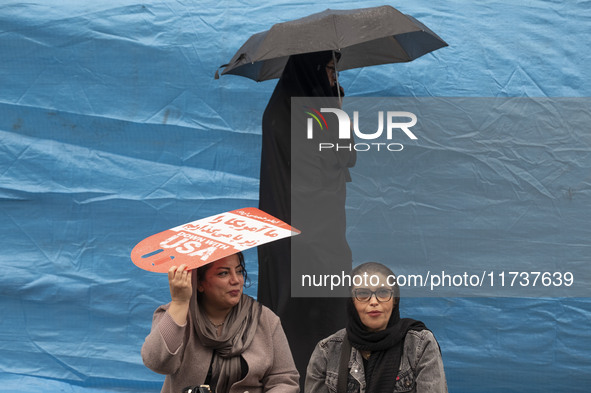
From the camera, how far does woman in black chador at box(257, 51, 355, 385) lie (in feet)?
11.4

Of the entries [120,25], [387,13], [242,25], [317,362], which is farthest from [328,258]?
[120,25]

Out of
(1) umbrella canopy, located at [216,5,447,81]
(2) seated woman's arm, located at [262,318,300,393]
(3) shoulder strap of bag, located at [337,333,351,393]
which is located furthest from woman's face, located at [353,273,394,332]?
(1) umbrella canopy, located at [216,5,447,81]

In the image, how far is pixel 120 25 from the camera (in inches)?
165

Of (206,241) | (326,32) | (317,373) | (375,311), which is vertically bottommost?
(317,373)

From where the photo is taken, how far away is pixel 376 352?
2.76 meters

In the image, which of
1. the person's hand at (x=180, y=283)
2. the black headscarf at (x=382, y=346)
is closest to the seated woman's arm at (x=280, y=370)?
the black headscarf at (x=382, y=346)

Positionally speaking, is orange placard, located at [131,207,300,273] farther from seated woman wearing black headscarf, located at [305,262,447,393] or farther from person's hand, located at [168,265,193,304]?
seated woman wearing black headscarf, located at [305,262,447,393]

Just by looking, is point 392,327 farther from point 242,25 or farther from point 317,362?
point 242,25

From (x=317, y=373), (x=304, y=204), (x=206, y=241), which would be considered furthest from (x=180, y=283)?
(x=304, y=204)

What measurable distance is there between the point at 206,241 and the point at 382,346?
691 millimetres

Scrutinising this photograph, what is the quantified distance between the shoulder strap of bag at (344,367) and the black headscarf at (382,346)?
3cm

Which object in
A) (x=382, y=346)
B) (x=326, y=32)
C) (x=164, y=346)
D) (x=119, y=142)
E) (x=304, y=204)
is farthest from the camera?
(x=119, y=142)

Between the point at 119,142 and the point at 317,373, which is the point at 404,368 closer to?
the point at 317,373

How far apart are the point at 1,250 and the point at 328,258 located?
1.81m
